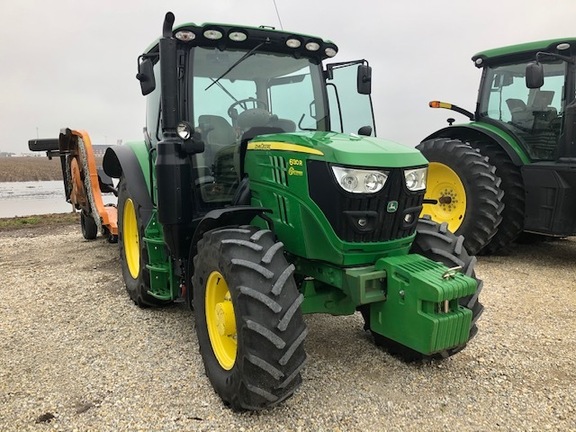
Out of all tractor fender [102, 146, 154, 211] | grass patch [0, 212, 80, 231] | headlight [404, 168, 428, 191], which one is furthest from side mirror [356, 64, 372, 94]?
grass patch [0, 212, 80, 231]

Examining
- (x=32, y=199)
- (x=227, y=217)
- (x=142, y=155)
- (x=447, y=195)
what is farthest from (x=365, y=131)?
(x=32, y=199)

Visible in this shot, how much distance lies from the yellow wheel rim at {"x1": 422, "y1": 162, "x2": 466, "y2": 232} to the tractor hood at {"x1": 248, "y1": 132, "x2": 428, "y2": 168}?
3.48 metres

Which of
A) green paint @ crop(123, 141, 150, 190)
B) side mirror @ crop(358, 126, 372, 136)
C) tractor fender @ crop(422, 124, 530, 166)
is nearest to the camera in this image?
side mirror @ crop(358, 126, 372, 136)

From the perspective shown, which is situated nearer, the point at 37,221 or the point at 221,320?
the point at 221,320

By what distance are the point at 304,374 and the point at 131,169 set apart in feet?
8.40

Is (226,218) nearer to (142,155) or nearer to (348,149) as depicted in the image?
(348,149)

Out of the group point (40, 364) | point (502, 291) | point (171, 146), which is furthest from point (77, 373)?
point (502, 291)

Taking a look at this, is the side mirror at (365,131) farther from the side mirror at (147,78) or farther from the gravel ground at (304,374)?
the side mirror at (147,78)

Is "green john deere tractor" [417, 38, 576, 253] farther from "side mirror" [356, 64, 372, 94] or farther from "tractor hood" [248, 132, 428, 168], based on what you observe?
"tractor hood" [248, 132, 428, 168]

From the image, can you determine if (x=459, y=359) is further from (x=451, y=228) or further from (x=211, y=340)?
(x=451, y=228)

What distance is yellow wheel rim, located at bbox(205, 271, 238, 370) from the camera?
293cm

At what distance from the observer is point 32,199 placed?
1589 centimetres

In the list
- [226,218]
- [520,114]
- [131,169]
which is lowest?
[226,218]

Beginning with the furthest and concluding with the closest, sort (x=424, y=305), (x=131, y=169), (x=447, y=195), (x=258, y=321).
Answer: (x=447, y=195), (x=131, y=169), (x=424, y=305), (x=258, y=321)
